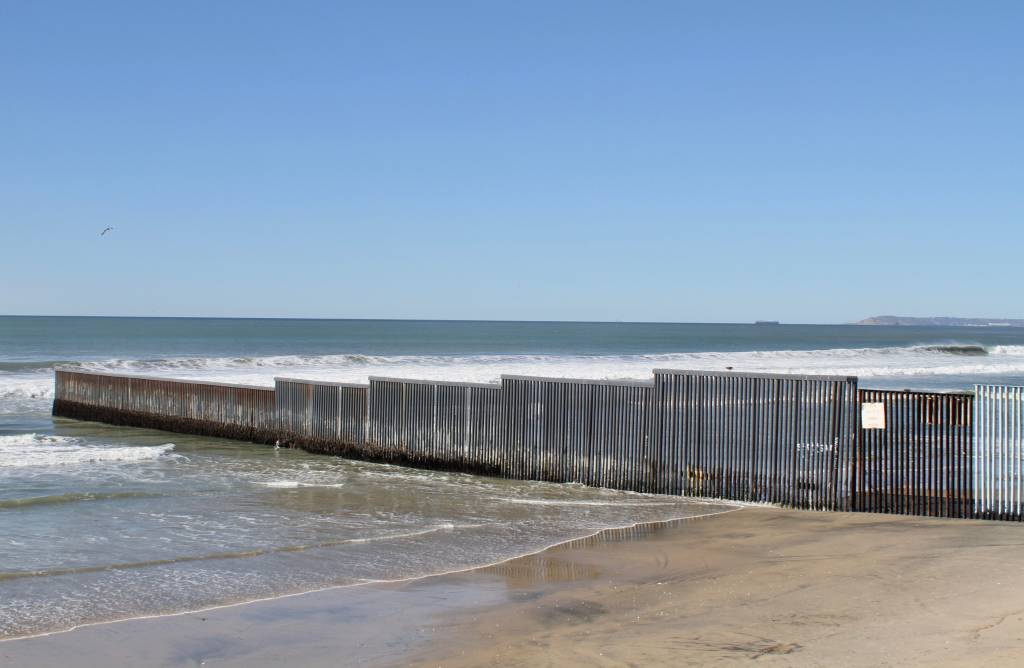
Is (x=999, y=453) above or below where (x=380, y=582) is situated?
above

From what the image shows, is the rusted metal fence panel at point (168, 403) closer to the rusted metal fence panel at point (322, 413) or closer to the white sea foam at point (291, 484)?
the rusted metal fence panel at point (322, 413)

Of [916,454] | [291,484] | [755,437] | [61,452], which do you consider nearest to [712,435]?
[755,437]

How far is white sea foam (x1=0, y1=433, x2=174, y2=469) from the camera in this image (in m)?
17.4

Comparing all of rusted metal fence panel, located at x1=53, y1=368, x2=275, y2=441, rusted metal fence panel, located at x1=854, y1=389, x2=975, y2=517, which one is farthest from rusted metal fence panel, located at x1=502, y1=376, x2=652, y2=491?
rusted metal fence panel, located at x1=53, y1=368, x2=275, y2=441

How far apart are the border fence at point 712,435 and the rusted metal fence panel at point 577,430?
2 centimetres

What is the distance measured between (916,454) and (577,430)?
4820mm

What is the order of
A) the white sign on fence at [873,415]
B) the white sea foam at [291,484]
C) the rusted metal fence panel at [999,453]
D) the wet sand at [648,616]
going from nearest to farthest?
the wet sand at [648,616], the rusted metal fence panel at [999,453], the white sign on fence at [873,415], the white sea foam at [291,484]

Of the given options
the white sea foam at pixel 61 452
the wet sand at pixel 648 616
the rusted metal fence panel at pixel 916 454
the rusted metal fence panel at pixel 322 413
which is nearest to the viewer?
the wet sand at pixel 648 616

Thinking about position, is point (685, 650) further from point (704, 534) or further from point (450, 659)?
point (704, 534)

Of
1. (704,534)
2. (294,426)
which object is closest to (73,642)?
(704,534)

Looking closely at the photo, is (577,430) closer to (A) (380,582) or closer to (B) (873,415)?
(B) (873,415)

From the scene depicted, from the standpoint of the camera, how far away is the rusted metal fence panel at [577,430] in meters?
14.4

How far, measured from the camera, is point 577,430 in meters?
15.0

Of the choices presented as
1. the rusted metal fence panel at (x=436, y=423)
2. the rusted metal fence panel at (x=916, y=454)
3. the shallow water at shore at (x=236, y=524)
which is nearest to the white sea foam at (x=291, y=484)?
the shallow water at shore at (x=236, y=524)
